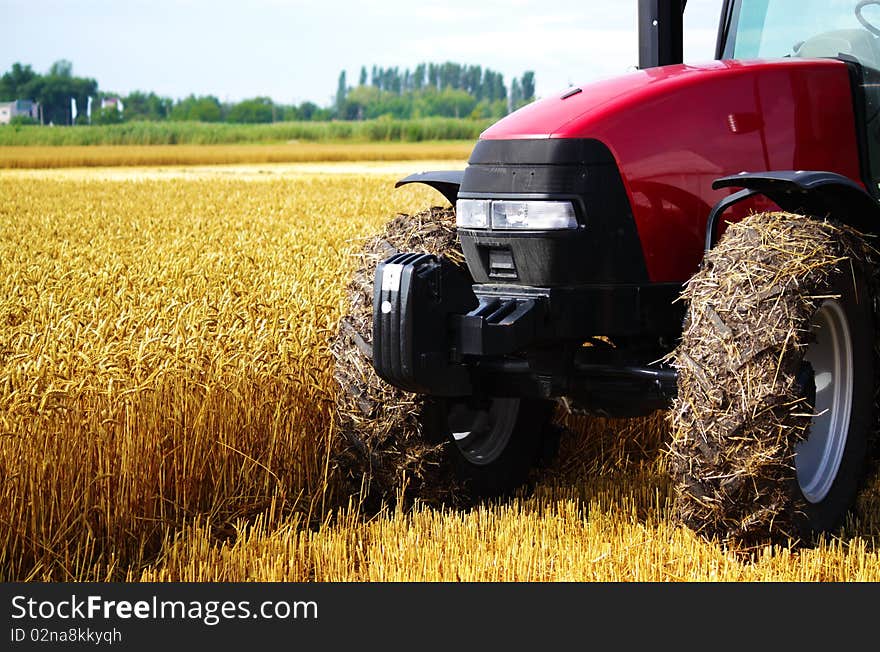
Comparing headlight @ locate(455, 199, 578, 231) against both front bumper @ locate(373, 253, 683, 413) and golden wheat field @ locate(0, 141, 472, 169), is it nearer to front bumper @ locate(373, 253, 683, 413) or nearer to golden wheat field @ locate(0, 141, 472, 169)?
front bumper @ locate(373, 253, 683, 413)

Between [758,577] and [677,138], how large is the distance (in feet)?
5.52

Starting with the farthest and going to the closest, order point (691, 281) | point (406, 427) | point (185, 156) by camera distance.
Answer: point (185, 156) < point (406, 427) < point (691, 281)

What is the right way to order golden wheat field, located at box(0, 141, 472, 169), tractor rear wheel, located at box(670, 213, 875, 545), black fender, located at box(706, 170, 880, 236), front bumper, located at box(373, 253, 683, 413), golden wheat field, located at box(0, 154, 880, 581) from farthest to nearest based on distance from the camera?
golden wheat field, located at box(0, 141, 472, 169), golden wheat field, located at box(0, 154, 880, 581), front bumper, located at box(373, 253, 683, 413), black fender, located at box(706, 170, 880, 236), tractor rear wheel, located at box(670, 213, 875, 545)

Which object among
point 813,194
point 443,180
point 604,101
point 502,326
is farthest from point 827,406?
point 443,180

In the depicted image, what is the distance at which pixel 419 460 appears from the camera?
534 cm

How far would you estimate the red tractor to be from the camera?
4406 mm

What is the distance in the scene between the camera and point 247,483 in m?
5.68

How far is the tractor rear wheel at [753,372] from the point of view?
436cm

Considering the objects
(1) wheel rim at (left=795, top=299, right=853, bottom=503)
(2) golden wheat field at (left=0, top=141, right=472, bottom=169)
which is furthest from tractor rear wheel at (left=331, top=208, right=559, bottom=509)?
(2) golden wheat field at (left=0, top=141, right=472, bottom=169)

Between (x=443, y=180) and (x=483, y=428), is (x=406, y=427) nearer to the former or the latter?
(x=483, y=428)

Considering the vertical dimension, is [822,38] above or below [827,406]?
above

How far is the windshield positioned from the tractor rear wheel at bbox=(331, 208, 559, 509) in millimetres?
1664

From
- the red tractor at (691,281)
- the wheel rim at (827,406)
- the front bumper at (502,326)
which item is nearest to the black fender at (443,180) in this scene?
the red tractor at (691,281)

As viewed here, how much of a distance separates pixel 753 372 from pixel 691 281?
42 cm
